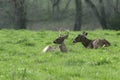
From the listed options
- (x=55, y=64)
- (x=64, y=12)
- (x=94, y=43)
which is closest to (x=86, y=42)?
(x=94, y=43)

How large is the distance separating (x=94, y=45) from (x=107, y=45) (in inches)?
32.4

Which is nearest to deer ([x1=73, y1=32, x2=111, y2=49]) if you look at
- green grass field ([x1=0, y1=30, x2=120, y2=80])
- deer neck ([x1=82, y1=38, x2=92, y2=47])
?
deer neck ([x1=82, y1=38, x2=92, y2=47])

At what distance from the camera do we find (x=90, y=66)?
1317 cm

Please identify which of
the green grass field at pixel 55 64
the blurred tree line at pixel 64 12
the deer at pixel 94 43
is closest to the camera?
the green grass field at pixel 55 64

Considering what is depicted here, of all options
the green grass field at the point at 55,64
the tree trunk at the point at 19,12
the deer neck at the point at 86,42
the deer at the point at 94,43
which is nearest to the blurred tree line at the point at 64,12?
the tree trunk at the point at 19,12

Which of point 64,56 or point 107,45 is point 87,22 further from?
point 64,56

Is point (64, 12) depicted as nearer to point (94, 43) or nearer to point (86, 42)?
point (86, 42)

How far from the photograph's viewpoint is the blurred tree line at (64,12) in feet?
137

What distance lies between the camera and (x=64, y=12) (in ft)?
211

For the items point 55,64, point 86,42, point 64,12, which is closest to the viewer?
point 55,64

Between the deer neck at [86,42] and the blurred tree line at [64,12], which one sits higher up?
the deer neck at [86,42]

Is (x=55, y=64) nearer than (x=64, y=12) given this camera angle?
Yes

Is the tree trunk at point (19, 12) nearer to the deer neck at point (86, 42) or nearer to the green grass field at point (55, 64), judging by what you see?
the green grass field at point (55, 64)

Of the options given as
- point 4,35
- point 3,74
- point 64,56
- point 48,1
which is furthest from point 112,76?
point 48,1
